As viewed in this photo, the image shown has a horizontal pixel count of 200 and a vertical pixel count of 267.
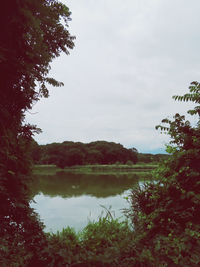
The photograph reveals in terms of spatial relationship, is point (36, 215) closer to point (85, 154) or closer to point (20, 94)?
point (20, 94)

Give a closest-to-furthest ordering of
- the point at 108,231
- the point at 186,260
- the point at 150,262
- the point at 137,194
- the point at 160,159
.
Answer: the point at 186,260, the point at 150,262, the point at 160,159, the point at 137,194, the point at 108,231

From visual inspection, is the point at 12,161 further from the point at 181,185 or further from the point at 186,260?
the point at 186,260

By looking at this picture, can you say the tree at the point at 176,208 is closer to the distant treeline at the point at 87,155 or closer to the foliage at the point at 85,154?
the distant treeline at the point at 87,155

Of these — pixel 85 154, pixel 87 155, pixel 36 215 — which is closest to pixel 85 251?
pixel 36 215

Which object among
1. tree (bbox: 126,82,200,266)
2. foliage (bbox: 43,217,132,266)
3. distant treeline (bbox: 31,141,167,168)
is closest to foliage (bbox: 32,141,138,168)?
distant treeline (bbox: 31,141,167,168)

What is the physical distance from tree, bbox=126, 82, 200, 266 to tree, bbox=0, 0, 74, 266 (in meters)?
2.31

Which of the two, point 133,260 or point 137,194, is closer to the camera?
point 133,260

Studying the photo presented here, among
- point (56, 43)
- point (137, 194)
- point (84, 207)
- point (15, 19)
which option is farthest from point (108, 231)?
point (84, 207)

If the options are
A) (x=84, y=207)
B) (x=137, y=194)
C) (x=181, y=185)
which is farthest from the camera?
(x=84, y=207)

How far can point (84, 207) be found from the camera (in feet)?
50.3

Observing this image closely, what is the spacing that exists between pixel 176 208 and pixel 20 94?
351 centimetres

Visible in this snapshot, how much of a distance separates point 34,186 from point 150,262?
293 centimetres

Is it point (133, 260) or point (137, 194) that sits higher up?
point (137, 194)

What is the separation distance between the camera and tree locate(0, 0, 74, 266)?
9.50 ft
